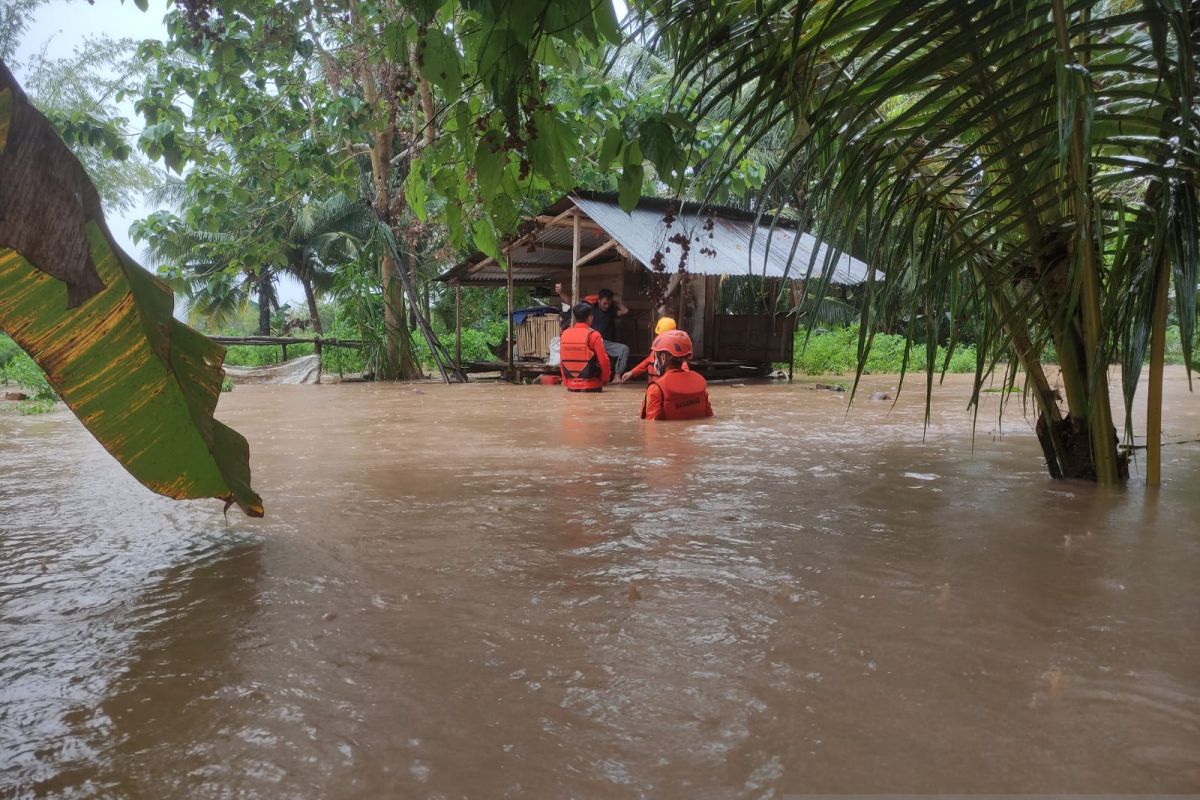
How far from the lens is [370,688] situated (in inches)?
74.3

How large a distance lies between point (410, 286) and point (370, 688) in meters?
12.8

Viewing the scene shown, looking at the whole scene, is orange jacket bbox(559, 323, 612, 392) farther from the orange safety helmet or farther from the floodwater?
the floodwater

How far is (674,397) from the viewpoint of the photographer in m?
7.85

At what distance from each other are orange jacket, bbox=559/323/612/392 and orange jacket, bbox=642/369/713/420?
3.68m

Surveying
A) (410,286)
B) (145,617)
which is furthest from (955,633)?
(410,286)

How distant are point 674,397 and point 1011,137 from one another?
489 cm

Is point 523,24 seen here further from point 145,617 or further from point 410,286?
point 410,286

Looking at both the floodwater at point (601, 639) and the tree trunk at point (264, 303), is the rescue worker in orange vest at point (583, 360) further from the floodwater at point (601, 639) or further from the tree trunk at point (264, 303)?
the tree trunk at point (264, 303)

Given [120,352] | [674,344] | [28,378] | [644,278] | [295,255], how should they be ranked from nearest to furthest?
1. [120,352]
2. [674,344]
3. [28,378]
4. [644,278]
5. [295,255]

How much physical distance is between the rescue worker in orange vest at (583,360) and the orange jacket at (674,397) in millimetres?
3680

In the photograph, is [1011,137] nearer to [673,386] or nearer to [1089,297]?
[1089,297]

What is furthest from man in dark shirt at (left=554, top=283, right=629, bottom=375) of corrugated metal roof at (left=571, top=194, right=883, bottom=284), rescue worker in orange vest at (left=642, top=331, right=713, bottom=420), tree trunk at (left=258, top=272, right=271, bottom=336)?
tree trunk at (left=258, top=272, right=271, bottom=336)

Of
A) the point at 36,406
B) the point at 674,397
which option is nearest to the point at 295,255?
the point at 36,406

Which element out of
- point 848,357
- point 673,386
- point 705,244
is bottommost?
point 673,386
